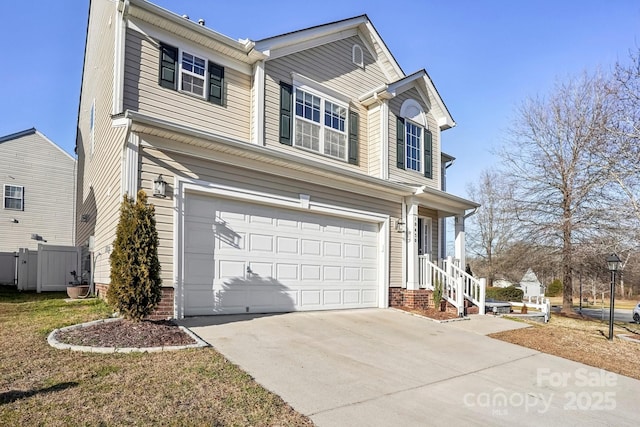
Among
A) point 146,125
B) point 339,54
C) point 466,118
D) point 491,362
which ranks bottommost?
point 491,362

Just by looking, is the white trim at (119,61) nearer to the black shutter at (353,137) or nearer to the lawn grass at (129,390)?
the lawn grass at (129,390)

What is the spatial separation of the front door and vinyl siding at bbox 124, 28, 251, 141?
6672 millimetres

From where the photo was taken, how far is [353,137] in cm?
1205

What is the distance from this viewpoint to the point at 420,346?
7.28 meters

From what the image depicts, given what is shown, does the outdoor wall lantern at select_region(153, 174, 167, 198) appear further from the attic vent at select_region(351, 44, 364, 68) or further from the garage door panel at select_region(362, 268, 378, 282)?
the attic vent at select_region(351, 44, 364, 68)

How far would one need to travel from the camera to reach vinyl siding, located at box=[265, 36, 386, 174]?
1024 centimetres

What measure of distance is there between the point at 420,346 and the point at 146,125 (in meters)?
5.98

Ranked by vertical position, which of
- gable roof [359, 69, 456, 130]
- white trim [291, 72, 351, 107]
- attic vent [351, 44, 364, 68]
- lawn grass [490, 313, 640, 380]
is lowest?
lawn grass [490, 313, 640, 380]

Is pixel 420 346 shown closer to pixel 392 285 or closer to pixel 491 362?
pixel 491 362

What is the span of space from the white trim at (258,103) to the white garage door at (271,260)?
1821mm

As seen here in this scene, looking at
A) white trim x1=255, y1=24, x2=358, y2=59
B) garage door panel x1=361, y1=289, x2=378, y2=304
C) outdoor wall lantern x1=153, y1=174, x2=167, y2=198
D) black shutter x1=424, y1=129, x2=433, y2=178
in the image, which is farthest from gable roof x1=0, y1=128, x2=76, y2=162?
garage door panel x1=361, y1=289, x2=378, y2=304

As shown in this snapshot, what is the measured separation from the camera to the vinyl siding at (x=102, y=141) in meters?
8.75

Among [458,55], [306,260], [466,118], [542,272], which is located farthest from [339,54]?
[542,272]

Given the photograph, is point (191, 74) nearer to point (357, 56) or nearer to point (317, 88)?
point (317, 88)
